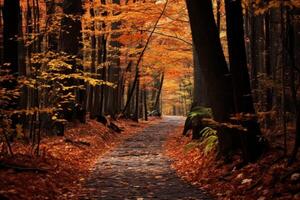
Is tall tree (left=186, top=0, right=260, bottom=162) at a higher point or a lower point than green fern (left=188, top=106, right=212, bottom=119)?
higher

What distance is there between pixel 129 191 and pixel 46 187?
1740mm

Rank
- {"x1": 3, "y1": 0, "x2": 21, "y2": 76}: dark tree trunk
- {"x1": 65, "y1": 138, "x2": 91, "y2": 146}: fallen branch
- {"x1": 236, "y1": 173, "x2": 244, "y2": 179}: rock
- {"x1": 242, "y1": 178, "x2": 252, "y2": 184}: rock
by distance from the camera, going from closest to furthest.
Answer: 1. {"x1": 242, "y1": 178, "x2": 252, "y2": 184}: rock
2. {"x1": 236, "y1": 173, "x2": 244, "y2": 179}: rock
3. {"x1": 3, "y1": 0, "x2": 21, "y2": 76}: dark tree trunk
4. {"x1": 65, "y1": 138, "x2": 91, "y2": 146}: fallen branch

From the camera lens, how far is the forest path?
28.3 ft

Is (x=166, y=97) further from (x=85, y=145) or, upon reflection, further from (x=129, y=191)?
(x=129, y=191)

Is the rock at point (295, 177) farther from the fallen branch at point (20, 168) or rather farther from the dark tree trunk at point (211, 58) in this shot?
the fallen branch at point (20, 168)

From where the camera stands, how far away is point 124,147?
18.1 metres

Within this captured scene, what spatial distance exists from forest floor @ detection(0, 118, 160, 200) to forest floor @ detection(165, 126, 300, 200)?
9.52 ft

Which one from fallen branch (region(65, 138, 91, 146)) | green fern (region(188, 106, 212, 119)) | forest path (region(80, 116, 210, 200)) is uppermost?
green fern (region(188, 106, 212, 119))

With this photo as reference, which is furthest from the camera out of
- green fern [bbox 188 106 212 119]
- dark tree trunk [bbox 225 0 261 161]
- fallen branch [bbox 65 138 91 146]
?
green fern [bbox 188 106 212 119]

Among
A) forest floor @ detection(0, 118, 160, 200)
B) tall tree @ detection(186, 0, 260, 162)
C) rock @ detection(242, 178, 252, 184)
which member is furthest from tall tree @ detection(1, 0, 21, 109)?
rock @ detection(242, 178, 252, 184)

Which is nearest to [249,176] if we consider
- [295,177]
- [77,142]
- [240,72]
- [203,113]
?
[295,177]

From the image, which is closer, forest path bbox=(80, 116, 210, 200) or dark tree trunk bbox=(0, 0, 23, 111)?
forest path bbox=(80, 116, 210, 200)

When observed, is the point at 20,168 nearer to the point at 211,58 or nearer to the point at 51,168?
the point at 51,168

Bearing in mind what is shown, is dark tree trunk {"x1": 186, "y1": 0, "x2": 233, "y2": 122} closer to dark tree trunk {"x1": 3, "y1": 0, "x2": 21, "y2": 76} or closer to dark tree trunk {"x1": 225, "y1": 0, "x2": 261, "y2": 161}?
dark tree trunk {"x1": 225, "y1": 0, "x2": 261, "y2": 161}
